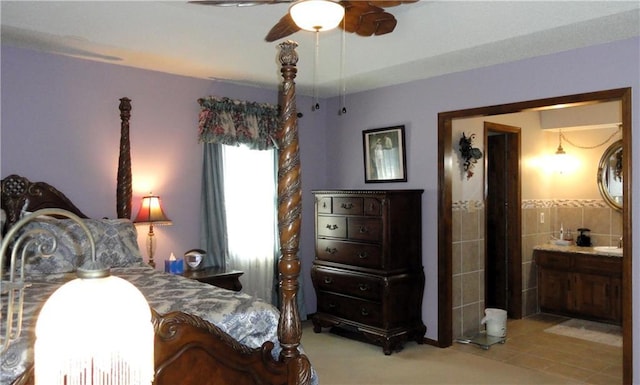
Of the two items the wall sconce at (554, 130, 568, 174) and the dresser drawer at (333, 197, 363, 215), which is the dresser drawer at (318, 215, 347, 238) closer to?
the dresser drawer at (333, 197, 363, 215)

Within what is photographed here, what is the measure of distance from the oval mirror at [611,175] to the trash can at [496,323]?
79.9 inches

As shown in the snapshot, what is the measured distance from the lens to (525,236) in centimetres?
568

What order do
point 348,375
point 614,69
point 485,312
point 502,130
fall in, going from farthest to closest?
Result: point 502,130
point 485,312
point 348,375
point 614,69

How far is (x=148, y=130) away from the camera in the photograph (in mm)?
4309

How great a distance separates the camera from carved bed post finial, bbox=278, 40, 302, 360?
231 cm

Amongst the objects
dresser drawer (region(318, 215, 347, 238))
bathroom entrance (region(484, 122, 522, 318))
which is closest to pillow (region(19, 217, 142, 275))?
dresser drawer (region(318, 215, 347, 238))

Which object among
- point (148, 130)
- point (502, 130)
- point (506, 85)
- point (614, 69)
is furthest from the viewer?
point (502, 130)

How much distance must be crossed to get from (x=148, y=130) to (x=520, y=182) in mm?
3895

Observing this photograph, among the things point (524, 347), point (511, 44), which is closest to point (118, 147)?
point (511, 44)

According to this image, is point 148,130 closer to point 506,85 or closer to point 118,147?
point 118,147

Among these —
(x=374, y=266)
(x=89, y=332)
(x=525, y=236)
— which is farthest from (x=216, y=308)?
(x=525, y=236)

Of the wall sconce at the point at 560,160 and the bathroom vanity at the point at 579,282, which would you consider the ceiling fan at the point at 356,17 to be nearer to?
the bathroom vanity at the point at 579,282

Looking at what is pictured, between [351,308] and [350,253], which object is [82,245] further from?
[351,308]

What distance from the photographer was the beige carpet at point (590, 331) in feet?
15.5
